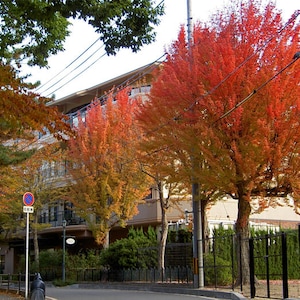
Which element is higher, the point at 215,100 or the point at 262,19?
the point at 262,19

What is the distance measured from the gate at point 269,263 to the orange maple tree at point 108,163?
8173 millimetres

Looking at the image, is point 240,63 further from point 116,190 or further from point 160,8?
point 116,190

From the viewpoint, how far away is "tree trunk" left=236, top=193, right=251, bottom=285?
19.7 meters

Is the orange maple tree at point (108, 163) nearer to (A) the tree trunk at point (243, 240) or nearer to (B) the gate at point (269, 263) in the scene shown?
(B) the gate at point (269, 263)

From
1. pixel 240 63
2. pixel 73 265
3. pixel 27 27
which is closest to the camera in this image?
pixel 27 27

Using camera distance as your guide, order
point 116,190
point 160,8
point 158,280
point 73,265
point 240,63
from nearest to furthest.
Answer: point 160,8 → point 240,63 → point 158,280 → point 116,190 → point 73,265

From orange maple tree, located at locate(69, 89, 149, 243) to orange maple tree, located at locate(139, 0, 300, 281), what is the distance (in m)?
9.97

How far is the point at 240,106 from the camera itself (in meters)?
18.9

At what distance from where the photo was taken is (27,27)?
46.1 ft

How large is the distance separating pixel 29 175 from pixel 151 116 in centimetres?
1815

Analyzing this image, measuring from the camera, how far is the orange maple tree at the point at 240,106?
18.8 metres

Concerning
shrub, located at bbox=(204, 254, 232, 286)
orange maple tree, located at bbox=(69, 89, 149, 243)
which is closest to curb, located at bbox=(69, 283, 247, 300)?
shrub, located at bbox=(204, 254, 232, 286)

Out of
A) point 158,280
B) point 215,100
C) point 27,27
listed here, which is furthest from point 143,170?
point 27,27

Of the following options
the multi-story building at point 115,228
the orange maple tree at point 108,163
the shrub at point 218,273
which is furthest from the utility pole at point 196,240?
the orange maple tree at point 108,163
